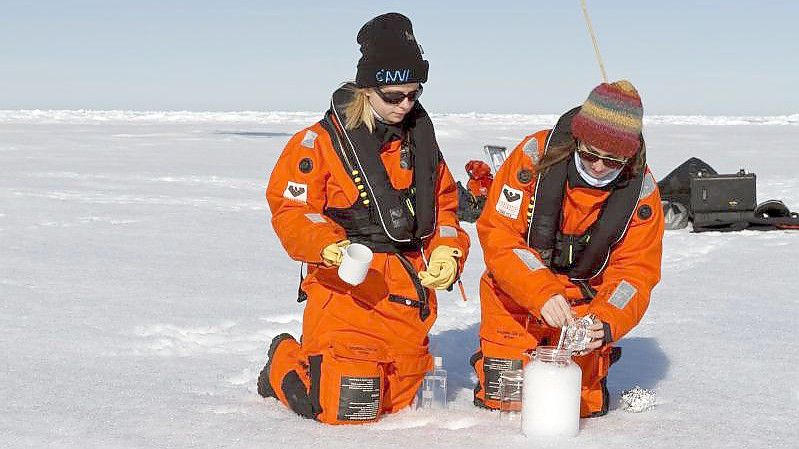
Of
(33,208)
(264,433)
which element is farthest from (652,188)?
(33,208)

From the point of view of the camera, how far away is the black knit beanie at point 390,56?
313 centimetres

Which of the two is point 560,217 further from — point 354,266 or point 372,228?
point 354,266

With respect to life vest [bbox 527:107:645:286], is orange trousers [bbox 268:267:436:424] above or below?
below

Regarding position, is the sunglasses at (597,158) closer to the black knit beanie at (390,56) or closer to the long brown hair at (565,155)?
the long brown hair at (565,155)

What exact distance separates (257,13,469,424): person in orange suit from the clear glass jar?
42cm

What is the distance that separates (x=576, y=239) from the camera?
10.6 ft

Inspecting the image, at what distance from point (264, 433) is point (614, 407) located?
1260 mm

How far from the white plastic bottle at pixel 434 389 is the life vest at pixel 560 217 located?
0.56 m

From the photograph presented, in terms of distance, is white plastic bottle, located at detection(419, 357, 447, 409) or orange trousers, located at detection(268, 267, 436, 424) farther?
white plastic bottle, located at detection(419, 357, 447, 409)

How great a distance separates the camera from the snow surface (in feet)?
9.75

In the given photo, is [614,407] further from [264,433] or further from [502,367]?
[264,433]

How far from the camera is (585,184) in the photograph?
3119 millimetres

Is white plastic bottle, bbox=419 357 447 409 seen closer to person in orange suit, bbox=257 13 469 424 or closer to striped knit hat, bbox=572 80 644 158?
person in orange suit, bbox=257 13 469 424

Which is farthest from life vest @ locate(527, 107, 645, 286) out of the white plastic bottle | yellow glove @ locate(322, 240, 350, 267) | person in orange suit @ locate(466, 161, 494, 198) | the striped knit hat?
person in orange suit @ locate(466, 161, 494, 198)
